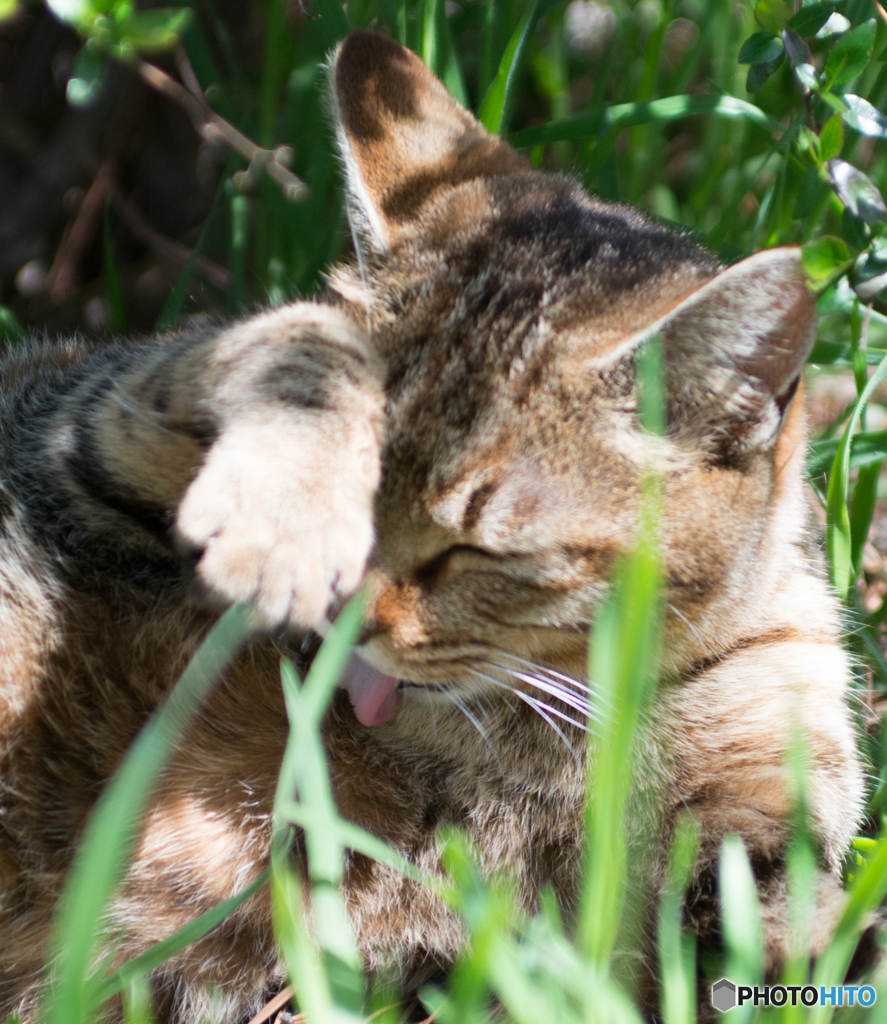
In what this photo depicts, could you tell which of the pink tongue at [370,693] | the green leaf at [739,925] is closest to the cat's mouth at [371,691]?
the pink tongue at [370,693]

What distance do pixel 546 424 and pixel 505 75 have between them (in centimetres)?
89

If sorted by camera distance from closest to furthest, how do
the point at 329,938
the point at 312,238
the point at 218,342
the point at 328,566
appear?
the point at 329,938, the point at 328,566, the point at 218,342, the point at 312,238

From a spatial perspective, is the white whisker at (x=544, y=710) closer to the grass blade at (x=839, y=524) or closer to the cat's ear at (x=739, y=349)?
the cat's ear at (x=739, y=349)

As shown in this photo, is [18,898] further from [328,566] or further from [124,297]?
[124,297]

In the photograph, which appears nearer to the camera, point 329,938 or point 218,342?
point 329,938

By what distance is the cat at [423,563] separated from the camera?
1188 mm

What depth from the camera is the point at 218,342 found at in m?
1.34

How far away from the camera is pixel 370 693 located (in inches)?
52.4

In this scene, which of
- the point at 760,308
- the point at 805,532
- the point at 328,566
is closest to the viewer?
the point at 328,566

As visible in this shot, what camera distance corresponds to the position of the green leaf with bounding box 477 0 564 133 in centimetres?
173

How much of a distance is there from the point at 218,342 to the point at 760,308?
0.74 m

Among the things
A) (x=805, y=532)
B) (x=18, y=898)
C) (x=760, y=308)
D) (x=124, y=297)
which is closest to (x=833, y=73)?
(x=760, y=308)

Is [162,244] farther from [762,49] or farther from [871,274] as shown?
[871,274]

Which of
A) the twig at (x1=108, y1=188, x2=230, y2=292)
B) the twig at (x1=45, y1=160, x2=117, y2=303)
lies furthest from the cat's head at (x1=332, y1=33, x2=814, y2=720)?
the twig at (x1=45, y1=160, x2=117, y2=303)
